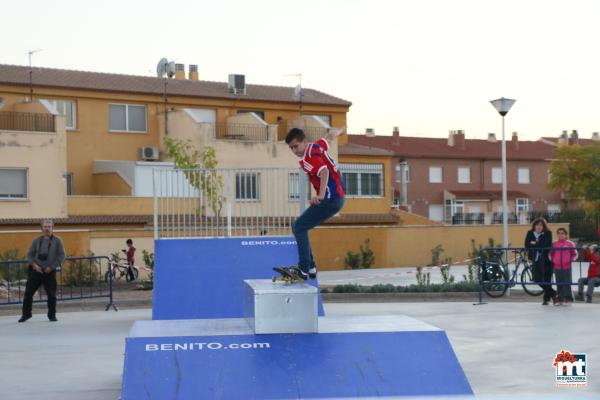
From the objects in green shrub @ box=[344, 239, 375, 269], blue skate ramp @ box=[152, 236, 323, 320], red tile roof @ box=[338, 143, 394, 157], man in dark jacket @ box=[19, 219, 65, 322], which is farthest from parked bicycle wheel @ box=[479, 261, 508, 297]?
red tile roof @ box=[338, 143, 394, 157]

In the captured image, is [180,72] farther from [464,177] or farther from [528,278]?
[528,278]

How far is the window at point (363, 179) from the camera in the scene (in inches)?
2478

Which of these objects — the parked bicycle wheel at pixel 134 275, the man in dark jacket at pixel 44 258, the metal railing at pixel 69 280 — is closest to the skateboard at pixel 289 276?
the man in dark jacket at pixel 44 258

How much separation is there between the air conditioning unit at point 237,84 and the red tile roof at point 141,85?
15.9 inches

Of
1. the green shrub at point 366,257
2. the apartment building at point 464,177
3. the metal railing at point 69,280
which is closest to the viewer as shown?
A: the metal railing at point 69,280

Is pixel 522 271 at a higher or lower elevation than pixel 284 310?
lower

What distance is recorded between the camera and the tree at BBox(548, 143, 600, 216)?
81.6m

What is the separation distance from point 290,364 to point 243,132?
47.1 m

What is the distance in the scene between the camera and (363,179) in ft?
209

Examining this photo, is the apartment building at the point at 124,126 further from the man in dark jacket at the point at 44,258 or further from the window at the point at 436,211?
the window at the point at 436,211

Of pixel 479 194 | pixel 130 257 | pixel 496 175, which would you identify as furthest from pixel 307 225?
pixel 496 175

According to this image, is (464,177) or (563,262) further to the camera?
(464,177)

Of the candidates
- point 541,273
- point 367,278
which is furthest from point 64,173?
point 541,273

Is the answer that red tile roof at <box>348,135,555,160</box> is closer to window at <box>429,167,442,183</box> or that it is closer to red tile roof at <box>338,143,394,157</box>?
window at <box>429,167,442,183</box>
